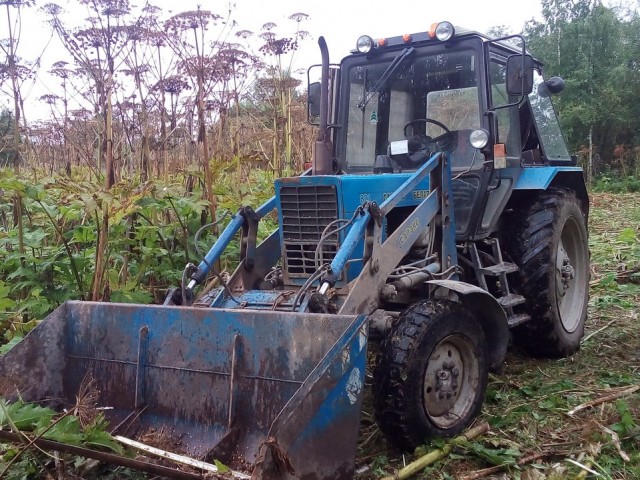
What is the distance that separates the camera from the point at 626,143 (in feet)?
79.0

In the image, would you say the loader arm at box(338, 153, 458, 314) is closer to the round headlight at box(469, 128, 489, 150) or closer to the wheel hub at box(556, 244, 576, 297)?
the round headlight at box(469, 128, 489, 150)

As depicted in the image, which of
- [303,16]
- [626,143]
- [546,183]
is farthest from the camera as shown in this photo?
[626,143]

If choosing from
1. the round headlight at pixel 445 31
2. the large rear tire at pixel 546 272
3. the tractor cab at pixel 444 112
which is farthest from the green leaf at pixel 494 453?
the round headlight at pixel 445 31

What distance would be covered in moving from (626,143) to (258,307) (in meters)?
23.1

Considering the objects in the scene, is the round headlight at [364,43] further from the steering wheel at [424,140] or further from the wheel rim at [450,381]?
the wheel rim at [450,381]

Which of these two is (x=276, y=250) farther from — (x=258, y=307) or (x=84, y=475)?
(x=84, y=475)

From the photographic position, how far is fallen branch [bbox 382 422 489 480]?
10.9 ft

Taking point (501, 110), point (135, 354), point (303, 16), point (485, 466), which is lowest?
point (485, 466)

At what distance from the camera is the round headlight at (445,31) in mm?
4836

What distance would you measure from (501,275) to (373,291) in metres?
1.50

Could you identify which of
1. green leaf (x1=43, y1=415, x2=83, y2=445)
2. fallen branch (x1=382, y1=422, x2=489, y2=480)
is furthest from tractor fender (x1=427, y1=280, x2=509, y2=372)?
green leaf (x1=43, y1=415, x2=83, y2=445)

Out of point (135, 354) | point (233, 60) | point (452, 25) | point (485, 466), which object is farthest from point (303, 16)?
point (485, 466)

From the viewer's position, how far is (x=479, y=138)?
476cm

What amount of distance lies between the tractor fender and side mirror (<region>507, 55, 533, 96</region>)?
1.35 meters
